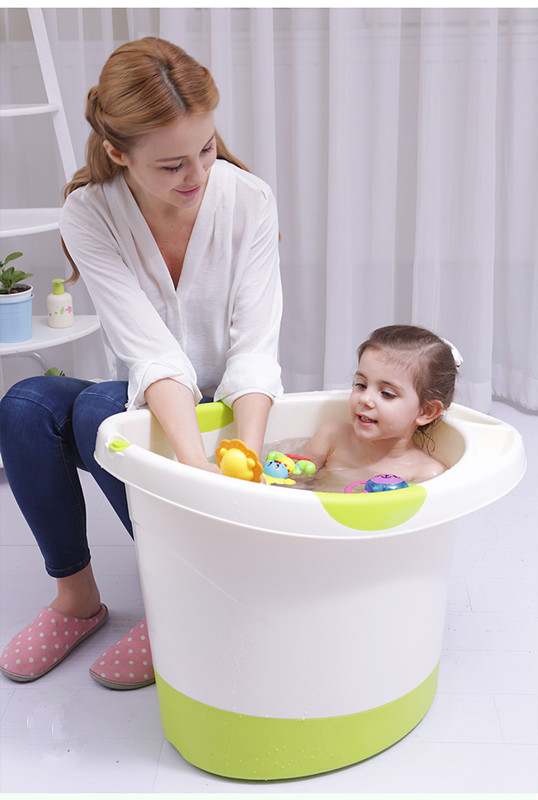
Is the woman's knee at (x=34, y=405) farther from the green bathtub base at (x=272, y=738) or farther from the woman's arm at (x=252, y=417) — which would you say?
the green bathtub base at (x=272, y=738)

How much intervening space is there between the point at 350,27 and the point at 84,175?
3.24 feet

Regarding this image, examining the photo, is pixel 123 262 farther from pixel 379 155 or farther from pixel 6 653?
pixel 379 155

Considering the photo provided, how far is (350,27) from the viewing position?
6.54 ft

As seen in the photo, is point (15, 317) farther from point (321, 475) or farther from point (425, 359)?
point (425, 359)

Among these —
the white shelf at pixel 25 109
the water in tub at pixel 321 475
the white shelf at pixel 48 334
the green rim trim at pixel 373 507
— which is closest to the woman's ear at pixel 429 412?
the water in tub at pixel 321 475

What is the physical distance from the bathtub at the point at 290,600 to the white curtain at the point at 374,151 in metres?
1.03

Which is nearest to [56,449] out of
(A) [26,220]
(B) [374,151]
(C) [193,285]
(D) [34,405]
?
(D) [34,405]

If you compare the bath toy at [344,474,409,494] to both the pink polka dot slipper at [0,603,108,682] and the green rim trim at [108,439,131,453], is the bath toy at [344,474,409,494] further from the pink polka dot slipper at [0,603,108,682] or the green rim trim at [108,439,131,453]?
the pink polka dot slipper at [0,603,108,682]

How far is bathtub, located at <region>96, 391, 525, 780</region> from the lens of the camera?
942 mm

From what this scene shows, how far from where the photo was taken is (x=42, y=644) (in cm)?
129

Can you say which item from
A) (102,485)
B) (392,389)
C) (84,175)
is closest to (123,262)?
(84,175)

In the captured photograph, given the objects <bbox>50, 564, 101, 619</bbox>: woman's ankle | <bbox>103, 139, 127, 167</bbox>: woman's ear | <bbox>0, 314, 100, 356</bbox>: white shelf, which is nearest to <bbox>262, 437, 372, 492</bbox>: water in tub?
<bbox>50, 564, 101, 619</bbox>: woman's ankle

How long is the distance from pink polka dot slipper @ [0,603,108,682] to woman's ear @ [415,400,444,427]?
1.90 ft

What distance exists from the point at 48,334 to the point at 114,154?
2.49 ft
